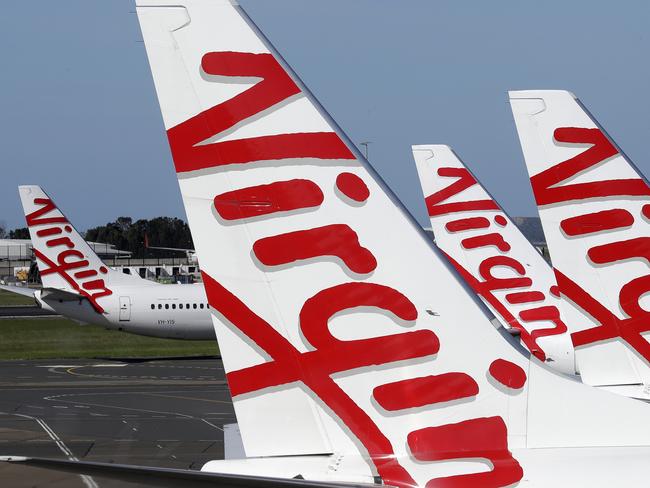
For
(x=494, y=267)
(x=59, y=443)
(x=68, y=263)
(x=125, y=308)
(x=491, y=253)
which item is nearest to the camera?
(x=494, y=267)

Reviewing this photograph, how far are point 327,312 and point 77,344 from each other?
51.5 metres

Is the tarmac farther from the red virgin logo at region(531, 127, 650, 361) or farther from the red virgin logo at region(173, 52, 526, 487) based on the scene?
the red virgin logo at region(173, 52, 526, 487)

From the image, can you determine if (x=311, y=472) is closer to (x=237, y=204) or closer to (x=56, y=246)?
(x=237, y=204)

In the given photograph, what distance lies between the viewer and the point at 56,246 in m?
46.0

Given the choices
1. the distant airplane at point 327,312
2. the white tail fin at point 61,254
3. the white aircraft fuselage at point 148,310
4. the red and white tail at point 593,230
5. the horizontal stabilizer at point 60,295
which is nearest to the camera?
the distant airplane at point 327,312

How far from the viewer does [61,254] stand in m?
46.3

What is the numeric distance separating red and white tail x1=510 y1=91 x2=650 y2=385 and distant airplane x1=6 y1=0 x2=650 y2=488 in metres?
4.50

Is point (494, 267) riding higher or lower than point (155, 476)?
higher

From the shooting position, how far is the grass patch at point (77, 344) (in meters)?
51.3

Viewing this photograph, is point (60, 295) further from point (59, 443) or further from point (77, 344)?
point (59, 443)

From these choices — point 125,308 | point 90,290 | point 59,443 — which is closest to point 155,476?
point 59,443

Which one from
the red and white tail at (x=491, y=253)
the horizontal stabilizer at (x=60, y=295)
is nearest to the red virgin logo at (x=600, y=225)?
the red and white tail at (x=491, y=253)

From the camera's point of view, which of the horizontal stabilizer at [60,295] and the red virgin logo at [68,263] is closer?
the red virgin logo at [68,263]

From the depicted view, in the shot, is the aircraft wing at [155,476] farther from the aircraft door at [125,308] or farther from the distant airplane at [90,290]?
the aircraft door at [125,308]
